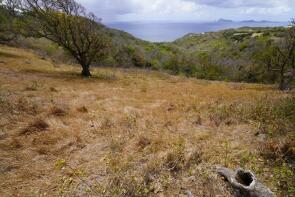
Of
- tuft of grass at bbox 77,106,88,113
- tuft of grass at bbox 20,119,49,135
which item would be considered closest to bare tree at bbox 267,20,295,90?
tuft of grass at bbox 77,106,88,113

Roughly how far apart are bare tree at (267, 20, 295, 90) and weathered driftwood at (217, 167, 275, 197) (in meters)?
23.4

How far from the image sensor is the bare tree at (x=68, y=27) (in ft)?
77.1

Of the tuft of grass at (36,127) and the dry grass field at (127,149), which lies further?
the tuft of grass at (36,127)

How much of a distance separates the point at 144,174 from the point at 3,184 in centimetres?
300

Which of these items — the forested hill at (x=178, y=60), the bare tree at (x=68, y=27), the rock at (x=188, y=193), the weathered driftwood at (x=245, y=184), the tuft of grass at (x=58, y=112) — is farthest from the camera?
the forested hill at (x=178, y=60)

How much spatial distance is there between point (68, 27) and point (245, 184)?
21517mm

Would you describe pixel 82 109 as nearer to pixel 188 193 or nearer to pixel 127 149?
pixel 127 149

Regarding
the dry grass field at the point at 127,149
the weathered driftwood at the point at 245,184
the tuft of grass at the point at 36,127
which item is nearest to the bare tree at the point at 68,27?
the dry grass field at the point at 127,149

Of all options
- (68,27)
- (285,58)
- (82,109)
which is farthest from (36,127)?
(285,58)

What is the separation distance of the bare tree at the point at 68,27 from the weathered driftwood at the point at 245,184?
19999mm

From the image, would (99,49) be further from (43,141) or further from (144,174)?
(144,174)

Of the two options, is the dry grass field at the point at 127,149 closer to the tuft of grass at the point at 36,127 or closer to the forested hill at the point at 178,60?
the tuft of grass at the point at 36,127

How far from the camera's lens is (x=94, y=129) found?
9.20m

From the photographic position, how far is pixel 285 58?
Result: 26.4m
